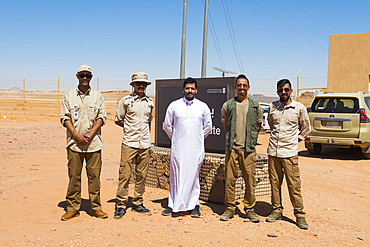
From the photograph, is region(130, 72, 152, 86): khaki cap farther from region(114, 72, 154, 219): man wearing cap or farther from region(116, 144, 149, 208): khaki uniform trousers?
region(116, 144, 149, 208): khaki uniform trousers

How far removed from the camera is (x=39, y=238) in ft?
13.4

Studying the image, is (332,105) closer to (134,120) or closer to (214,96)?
(214,96)

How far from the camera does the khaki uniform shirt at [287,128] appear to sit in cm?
469

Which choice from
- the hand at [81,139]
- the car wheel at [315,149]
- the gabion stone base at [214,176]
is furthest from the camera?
the car wheel at [315,149]

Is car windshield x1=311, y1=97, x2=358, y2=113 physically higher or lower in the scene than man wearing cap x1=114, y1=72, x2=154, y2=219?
higher

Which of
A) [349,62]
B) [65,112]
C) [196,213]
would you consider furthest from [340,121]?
[349,62]

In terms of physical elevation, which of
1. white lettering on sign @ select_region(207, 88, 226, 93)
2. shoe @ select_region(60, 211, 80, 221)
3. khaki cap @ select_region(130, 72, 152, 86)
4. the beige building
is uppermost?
the beige building

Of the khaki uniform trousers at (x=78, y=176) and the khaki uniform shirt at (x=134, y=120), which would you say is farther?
the khaki uniform shirt at (x=134, y=120)

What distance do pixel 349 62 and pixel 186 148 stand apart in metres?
19.0

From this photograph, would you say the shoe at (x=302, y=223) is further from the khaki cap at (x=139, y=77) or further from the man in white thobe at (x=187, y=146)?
the khaki cap at (x=139, y=77)

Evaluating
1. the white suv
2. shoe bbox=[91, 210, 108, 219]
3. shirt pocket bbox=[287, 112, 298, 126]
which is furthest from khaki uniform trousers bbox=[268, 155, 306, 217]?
the white suv

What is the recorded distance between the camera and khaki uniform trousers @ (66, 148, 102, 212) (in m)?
4.70

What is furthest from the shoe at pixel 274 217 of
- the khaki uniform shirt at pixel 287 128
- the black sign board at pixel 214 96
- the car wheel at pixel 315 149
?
the car wheel at pixel 315 149

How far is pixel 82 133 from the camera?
4.67m
